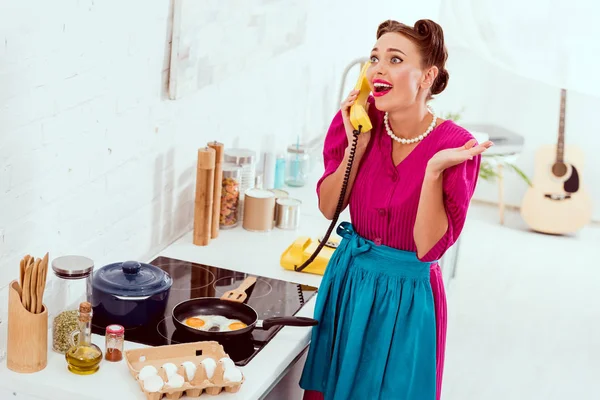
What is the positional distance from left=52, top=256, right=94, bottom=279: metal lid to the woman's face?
76 centimetres

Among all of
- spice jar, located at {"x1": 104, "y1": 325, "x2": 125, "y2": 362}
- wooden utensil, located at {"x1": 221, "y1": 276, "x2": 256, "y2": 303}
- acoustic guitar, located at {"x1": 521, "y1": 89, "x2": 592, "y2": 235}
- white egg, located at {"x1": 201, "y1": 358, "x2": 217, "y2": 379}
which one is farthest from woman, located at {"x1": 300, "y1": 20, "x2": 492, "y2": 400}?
acoustic guitar, located at {"x1": 521, "y1": 89, "x2": 592, "y2": 235}

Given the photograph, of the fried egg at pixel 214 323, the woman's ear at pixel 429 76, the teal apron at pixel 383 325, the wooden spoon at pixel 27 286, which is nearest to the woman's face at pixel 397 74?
the woman's ear at pixel 429 76

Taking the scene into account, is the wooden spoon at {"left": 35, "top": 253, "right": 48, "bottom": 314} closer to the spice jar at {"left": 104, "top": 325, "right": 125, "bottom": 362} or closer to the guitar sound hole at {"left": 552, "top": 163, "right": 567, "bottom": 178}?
the spice jar at {"left": 104, "top": 325, "right": 125, "bottom": 362}

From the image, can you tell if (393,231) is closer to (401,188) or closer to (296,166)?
(401,188)

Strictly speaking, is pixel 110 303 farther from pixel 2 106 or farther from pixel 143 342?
pixel 2 106

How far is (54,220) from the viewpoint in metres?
2.09

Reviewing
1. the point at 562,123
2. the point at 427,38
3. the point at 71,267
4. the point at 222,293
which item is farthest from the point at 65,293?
the point at 562,123

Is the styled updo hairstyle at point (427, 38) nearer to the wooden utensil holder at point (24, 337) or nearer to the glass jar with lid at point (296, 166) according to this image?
the wooden utensil holder at point (24, 337)

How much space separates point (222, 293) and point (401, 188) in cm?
65

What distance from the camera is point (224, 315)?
89.1 inches

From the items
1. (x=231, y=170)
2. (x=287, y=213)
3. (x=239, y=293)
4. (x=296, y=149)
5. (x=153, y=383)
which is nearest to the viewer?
(x=153, y=383)

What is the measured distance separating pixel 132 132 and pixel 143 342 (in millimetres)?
605

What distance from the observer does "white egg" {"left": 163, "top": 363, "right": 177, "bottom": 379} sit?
1838mm

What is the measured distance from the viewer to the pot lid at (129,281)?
2092 mm
